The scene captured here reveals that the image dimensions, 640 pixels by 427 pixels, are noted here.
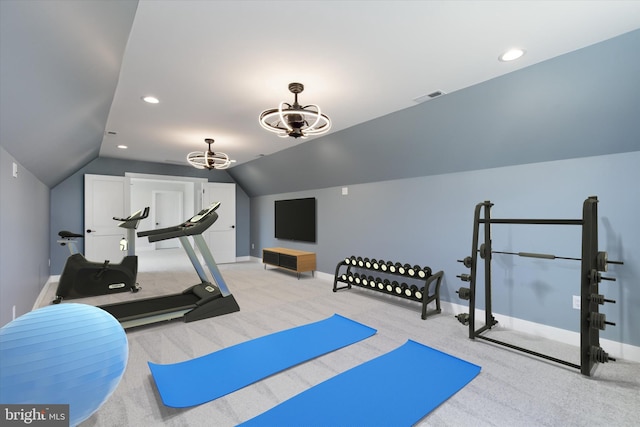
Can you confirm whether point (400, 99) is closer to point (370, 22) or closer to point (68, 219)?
point (370, 22)

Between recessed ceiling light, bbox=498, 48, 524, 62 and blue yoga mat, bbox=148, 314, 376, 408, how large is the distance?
9.31 feet

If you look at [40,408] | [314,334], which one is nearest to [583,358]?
[314,334]

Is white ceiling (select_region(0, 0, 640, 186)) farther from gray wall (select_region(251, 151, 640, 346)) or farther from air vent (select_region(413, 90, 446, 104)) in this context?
gray wall (select_region(251, 151, 640, 346))

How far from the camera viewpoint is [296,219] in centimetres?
656

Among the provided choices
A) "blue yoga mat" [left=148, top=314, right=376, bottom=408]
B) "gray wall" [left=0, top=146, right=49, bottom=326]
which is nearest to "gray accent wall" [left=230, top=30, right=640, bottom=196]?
"blue yoga mat" [left=148, top=314, right=376, bottom=408]

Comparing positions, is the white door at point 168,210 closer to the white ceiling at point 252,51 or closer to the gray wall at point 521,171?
the white ceiling at point 252,51

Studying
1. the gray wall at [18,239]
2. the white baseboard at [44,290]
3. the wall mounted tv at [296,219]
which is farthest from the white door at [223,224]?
the gray wall at [18,239]

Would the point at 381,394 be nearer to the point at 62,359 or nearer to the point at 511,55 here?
the point at 62,359

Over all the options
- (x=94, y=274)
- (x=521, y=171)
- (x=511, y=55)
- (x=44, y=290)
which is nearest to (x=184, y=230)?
(x=94, y=274)

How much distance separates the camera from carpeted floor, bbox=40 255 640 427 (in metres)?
1.82

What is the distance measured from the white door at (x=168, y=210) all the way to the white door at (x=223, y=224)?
4.43 m

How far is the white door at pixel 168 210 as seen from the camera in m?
11.2

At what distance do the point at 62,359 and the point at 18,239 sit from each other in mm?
3271

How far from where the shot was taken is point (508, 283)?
3.31 meters
